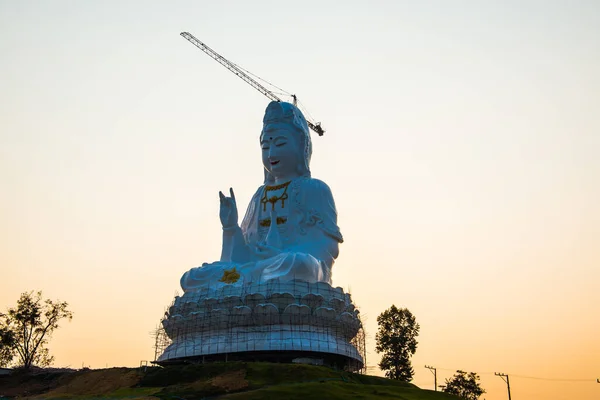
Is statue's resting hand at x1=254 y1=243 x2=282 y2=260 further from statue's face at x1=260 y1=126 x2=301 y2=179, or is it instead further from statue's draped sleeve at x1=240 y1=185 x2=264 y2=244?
statue's face at x1=260 y1=126 x2=301 y2=179

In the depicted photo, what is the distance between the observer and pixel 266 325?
19422mm

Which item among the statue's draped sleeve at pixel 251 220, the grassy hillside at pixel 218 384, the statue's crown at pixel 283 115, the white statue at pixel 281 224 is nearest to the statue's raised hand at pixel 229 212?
the white statue at pixel 281 224

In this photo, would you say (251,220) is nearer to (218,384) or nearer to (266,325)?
(266,325)

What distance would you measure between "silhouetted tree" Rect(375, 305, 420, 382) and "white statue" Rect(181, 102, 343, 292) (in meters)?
5.96

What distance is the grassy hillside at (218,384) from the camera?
45.3 ft

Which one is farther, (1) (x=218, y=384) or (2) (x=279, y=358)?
(2) (x=279, y=358)

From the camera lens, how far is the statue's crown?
82.3 feet

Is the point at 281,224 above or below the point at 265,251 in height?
above

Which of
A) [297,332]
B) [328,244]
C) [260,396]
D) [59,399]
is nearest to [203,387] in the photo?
[260,396]

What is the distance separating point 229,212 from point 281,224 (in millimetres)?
2133

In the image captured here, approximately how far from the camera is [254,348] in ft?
62.2

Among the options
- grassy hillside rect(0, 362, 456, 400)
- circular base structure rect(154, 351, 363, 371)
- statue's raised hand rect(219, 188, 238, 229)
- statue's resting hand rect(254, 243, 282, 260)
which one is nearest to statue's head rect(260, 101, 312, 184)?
statue's raised hand rect(219, 188, 238, 229)

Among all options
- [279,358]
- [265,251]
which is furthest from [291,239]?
[279,358]

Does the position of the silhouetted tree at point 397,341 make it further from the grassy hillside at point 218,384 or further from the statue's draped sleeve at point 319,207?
the grassy hillside at point 218,384
